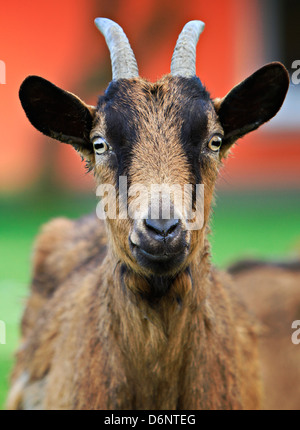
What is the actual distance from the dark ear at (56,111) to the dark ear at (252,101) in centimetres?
88

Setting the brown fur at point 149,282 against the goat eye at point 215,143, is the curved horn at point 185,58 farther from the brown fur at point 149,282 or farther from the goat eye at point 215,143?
the goat eye at point 215,143

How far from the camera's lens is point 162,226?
3.28 metres

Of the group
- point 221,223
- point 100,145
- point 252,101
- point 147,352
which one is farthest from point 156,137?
point 221,223

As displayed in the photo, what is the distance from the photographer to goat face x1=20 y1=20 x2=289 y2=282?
3.43 m

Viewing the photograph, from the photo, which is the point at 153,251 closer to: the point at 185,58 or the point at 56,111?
the point at 56,111

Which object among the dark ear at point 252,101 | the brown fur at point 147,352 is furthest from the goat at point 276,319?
the dark ear at point 252,101

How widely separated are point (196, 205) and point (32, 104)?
1.24 meters

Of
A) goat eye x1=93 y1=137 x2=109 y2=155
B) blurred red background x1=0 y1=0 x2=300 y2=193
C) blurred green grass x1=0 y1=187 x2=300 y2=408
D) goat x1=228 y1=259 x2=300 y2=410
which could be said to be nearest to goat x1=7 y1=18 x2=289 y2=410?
goat eye x1=93 y1=137 x2=109 y2=155

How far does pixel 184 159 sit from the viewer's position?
3701 millimetres

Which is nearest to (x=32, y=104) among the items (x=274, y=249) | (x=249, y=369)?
(x=249, y=369)

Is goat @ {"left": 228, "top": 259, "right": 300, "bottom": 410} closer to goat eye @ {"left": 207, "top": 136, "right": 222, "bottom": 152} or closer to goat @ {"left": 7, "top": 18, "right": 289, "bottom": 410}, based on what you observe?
goat @ {"left": 7, "top": 18, "right": 289, "bottom": 410}

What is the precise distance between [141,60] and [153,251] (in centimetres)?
1384

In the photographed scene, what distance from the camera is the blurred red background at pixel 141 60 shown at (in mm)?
16375
